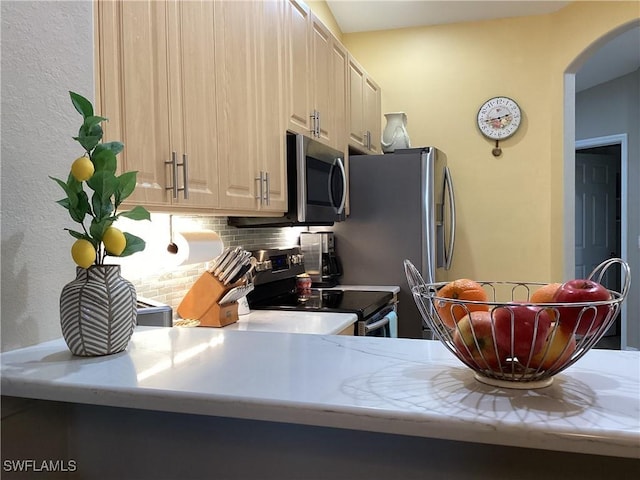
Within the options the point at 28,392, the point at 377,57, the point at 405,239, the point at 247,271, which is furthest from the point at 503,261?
the point at 28,392

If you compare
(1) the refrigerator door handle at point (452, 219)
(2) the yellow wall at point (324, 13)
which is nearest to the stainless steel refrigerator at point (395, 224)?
(1) the refrigerator door handle at point (452, 219)

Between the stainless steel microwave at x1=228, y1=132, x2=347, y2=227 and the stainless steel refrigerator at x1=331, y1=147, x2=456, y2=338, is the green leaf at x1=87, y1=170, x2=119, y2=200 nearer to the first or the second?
the stainless steel microwave at x1=228, y1=132, x2=347, y2=227

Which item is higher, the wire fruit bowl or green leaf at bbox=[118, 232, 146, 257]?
green leaf at bbox=[118, 232, 146, 257]

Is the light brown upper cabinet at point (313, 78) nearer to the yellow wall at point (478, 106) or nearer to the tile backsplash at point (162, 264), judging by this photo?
the tile backsplash at point (162, 264)

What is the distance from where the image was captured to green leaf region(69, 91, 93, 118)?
2.97 ft

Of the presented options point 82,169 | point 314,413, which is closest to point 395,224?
point 82,169

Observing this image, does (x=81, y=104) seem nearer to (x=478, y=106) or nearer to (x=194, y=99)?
(x=194, y=99)

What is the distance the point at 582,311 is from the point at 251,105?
169 centimetres

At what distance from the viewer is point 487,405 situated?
67cm

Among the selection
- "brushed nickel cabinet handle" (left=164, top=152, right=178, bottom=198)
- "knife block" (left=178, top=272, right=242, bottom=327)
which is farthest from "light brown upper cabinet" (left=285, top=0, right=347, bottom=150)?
"brushed nickel cabinet handle" (left=164, top=152, right=178, bottom=198)

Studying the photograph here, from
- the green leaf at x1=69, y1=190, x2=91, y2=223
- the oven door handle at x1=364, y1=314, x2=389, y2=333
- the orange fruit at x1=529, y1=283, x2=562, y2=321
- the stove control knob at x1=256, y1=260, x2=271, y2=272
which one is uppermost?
the green leaf at x1=69, y1=190, x2=91, y2=223

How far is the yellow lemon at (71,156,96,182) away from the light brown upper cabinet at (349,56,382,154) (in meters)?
2.61

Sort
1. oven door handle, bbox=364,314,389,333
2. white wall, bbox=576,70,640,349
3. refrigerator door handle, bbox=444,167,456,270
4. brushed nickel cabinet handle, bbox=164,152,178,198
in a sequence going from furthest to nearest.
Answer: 1. white wall, bbox=576,70,640,349
2. refrigerator door handle, bbox=444,167,456,270
3. oven door handle, bbox=364,314,389,333
4. brushed nickel cabinet handle, bbox=164,152,178,198

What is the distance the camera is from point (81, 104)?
912mm
